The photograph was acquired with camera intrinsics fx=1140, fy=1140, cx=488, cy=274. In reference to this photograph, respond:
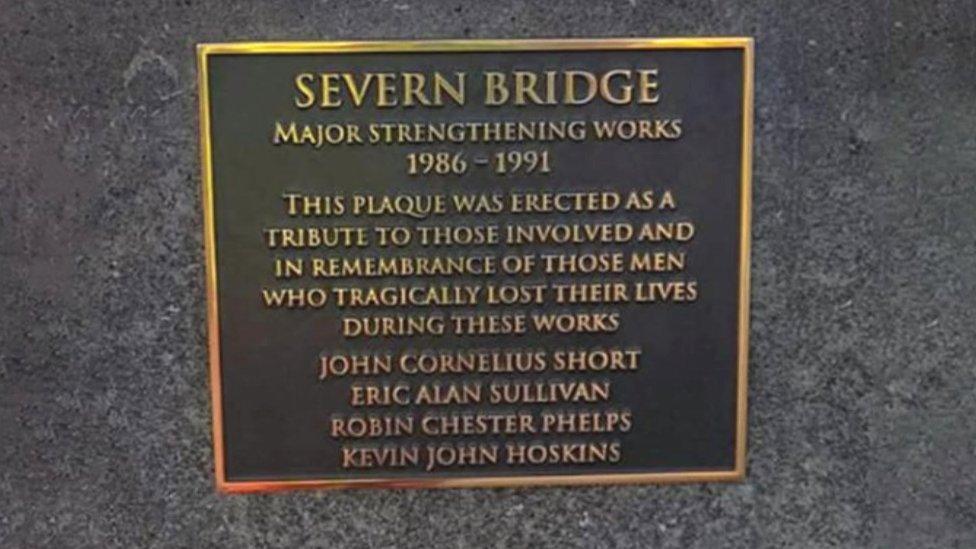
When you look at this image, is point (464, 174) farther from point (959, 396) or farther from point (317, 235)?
point (959, 396)

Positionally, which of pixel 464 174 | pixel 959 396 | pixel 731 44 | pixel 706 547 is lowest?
pixel 706 547

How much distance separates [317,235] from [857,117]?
4.31ft

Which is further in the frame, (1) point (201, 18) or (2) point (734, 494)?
(2) point (734, 494)

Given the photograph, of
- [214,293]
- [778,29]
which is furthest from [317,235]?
[778,29]

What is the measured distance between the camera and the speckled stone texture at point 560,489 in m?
2.67

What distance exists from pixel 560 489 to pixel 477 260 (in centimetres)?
61

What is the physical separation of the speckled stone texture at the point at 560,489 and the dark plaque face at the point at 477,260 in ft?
0.21

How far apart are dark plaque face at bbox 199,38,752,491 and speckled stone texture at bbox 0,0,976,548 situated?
0.21ft

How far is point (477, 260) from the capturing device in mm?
2732

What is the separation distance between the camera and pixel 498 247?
273cm

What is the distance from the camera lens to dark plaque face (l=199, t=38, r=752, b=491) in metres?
2.66

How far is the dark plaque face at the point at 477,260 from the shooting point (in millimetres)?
2664

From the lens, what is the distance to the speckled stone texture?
267cm

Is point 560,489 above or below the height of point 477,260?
below
